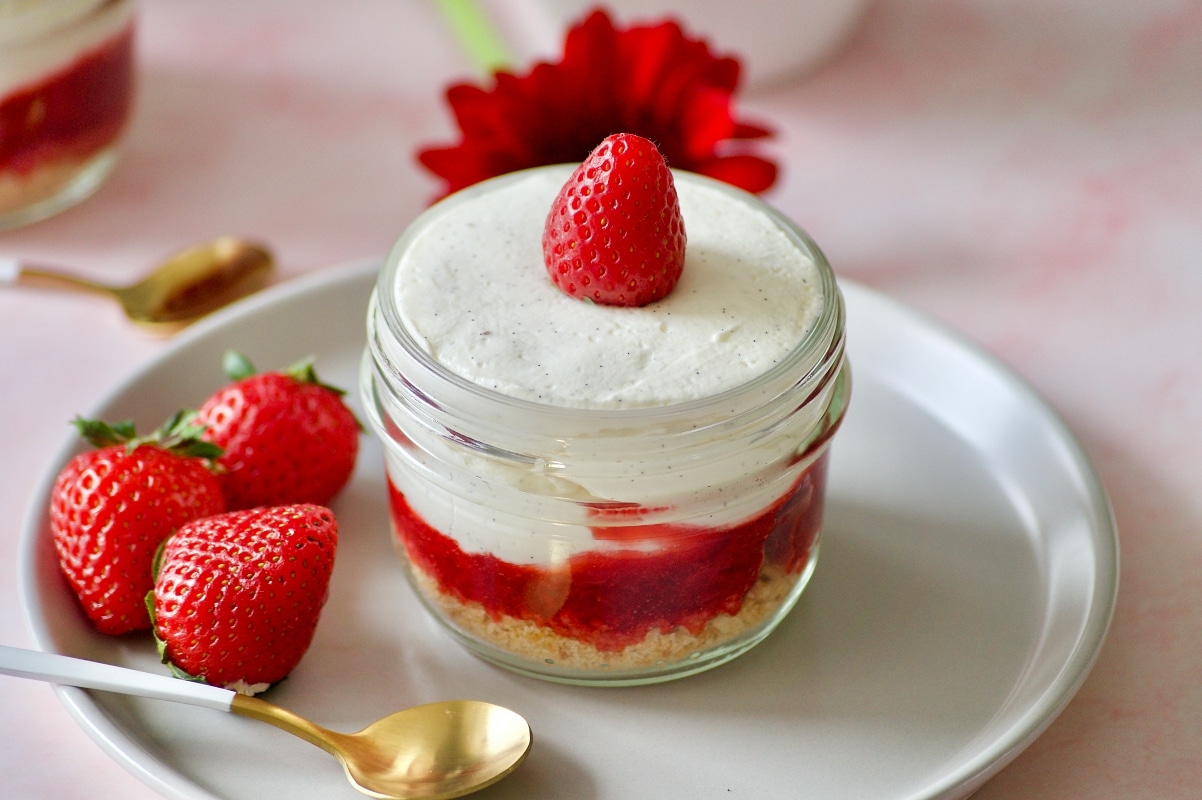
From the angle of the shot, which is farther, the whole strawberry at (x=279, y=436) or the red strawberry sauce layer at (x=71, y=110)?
the red strawberry sauce layer at (x=71, y=110)

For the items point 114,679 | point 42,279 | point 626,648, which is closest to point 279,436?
point 114,679

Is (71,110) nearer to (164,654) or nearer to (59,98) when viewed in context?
(59,98)

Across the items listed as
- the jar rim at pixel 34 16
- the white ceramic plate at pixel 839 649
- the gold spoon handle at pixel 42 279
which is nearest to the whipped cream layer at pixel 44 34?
the jar rim at pixel 34 16

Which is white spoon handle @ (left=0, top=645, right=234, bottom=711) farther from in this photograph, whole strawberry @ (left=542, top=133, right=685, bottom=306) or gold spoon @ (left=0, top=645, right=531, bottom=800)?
whole strawberry @ (left=542, top=133, right=685, bottom=306)

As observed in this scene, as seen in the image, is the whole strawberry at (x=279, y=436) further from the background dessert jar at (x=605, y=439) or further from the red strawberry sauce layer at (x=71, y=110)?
the red strawberry sauce layer at (x=71, y=110)

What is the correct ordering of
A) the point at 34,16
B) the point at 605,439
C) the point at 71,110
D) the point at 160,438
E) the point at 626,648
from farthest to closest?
the point at 71,110 → the point at 34,16 → the point at 160,438 → the point at 626,648 → the point at 605,439

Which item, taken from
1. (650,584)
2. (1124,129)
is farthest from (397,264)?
(1124,129)
